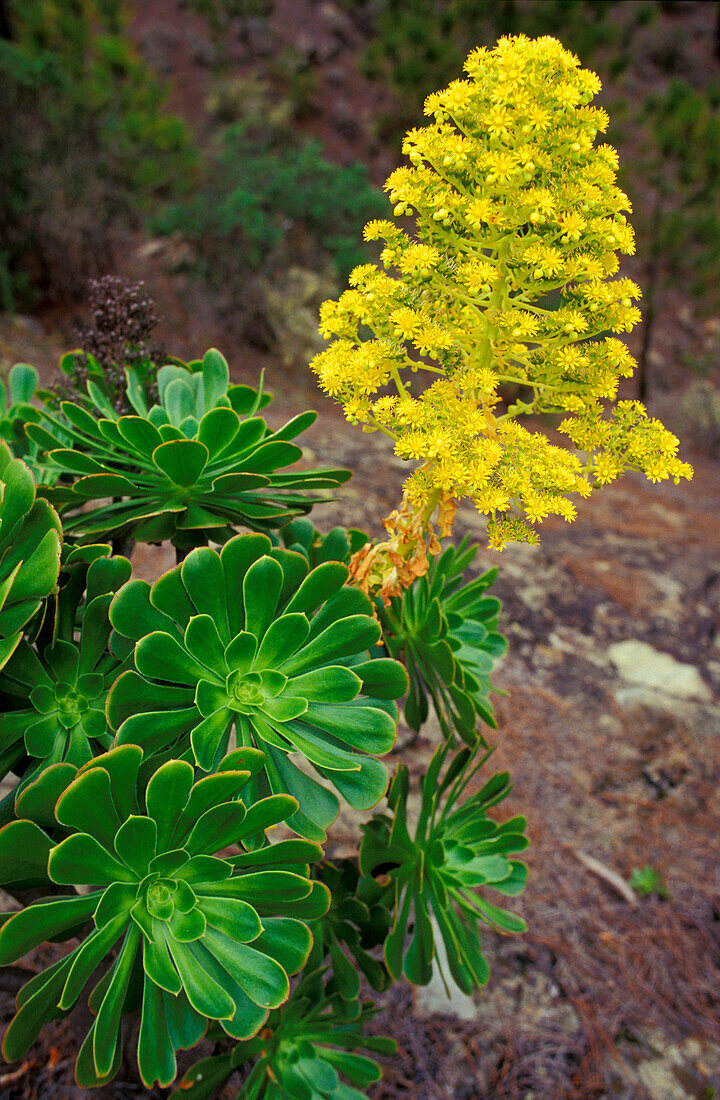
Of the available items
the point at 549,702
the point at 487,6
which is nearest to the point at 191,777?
the point at 549,702

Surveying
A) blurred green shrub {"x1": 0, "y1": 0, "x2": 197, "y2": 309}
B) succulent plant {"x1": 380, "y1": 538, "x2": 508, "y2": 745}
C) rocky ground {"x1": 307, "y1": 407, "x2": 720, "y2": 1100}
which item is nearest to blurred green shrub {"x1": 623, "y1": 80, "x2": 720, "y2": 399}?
rocky ground {"x1": 307, "y1": 407, "x2": 720, "y2": 1100}

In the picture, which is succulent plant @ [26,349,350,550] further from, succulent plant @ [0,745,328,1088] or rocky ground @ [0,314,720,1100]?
rocky ground @ [0,314,720,1100]

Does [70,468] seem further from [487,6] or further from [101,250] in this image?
[487,6]

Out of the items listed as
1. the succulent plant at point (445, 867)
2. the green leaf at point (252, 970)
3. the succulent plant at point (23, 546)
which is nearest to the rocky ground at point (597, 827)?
the succulent plant at point (445, 867)

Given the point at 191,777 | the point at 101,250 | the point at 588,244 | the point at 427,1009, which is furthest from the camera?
the point at 101,250

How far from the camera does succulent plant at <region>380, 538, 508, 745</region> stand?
1311mm

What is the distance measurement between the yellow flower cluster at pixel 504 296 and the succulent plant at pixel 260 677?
265mm

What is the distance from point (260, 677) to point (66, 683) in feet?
1.05

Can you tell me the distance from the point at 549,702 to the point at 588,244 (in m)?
2.32

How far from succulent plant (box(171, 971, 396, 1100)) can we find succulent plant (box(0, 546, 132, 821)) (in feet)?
2.23

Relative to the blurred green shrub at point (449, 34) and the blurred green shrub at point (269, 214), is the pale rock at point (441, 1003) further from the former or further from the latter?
the blurred green shrub at point (449, 34)

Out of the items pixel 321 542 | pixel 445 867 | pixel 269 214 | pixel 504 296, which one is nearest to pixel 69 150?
pixel 269 214

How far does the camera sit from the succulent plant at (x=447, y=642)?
4.30 ft

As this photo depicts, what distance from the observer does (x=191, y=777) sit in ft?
2.87
